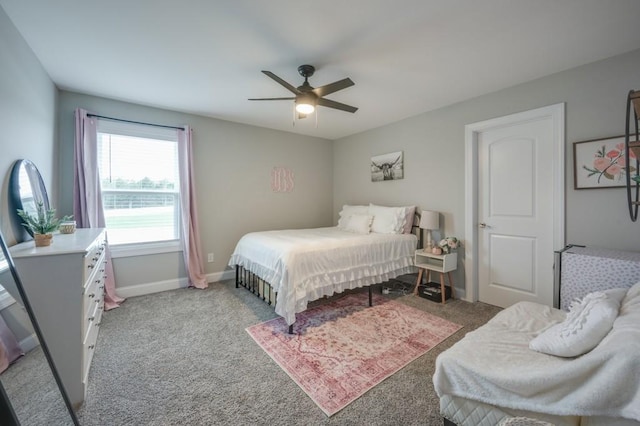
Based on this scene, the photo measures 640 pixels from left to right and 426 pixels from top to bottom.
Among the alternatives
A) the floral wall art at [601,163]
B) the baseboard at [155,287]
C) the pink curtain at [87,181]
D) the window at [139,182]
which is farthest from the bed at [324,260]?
the floral wall art at [601,163]

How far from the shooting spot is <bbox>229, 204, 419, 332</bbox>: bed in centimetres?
248

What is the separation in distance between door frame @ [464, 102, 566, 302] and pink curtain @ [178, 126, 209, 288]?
11.7 ft

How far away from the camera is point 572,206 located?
100 inches

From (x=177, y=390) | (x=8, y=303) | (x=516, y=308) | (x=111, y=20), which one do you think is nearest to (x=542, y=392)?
(x=516, y=308)

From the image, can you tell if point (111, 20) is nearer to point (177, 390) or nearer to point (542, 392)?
point (177, 390)

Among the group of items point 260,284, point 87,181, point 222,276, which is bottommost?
point 222,276

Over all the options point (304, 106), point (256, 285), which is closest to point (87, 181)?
point (256, 285)

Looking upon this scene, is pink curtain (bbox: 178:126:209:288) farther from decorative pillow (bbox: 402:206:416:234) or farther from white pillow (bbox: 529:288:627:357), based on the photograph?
white pillow (bbox: 529:288:627:357)

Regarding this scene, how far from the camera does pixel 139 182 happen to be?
11.4 feet

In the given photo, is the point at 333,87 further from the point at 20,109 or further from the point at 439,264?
the point at 439,264

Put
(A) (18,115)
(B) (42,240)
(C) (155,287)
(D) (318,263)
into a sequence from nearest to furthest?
1. (B) (42,240)
2. (A) (18,115)
3. (D) (318,263)
4. (C) (155,287)

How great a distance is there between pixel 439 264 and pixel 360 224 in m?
1.19

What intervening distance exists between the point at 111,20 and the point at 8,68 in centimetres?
78

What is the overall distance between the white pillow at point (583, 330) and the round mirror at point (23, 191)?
3.45 metres
